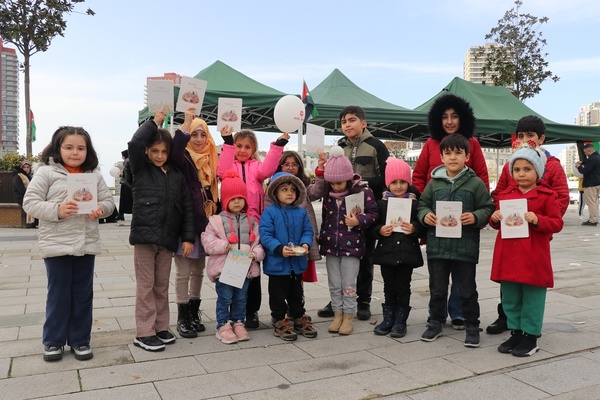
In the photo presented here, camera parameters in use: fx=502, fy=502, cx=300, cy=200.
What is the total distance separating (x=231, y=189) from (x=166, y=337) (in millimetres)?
1250

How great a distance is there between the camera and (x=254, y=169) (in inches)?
170

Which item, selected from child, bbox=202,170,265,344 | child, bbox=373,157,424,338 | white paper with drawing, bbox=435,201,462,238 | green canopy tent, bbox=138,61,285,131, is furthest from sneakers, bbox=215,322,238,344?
green canopy tent, bbox=138,61,285,131

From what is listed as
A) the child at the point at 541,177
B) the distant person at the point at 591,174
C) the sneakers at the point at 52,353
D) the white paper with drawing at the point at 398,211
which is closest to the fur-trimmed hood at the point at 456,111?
the child at the point at 541,177

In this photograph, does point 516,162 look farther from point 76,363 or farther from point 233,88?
point 233,88

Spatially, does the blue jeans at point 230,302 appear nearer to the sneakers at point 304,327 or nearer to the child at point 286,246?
the child at point 286,246

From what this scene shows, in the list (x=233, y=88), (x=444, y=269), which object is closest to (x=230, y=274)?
(x=444, y=269)

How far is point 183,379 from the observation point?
10.3 feet

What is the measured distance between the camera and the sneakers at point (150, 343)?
3668 millimetres

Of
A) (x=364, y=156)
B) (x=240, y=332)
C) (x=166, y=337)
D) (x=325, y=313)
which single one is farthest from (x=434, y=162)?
(x=166, y=337)

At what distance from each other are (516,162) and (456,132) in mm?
730

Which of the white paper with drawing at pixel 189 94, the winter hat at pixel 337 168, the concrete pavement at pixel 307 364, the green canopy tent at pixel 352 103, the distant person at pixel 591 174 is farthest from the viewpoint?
the distant person at pixel 591 174

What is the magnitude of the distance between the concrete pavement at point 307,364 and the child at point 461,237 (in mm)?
239

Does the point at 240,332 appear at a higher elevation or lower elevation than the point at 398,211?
lower

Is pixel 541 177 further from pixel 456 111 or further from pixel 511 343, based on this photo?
pixel 511 343
